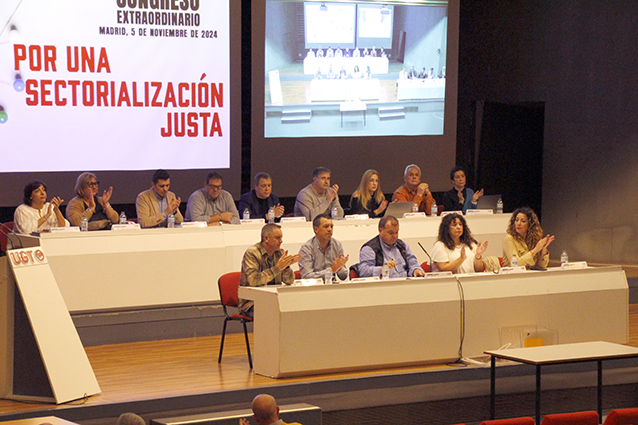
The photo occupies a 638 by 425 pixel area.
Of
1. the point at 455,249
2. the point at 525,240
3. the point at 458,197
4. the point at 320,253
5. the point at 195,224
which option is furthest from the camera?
the point at 458,197

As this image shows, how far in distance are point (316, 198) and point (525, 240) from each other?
218 cm

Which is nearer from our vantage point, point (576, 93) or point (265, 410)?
point (265, 410)

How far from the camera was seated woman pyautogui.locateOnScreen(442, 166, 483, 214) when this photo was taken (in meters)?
8.80

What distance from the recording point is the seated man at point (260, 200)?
315 inches

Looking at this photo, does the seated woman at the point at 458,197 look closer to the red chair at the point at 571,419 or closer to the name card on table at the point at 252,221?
the name card on table at the point at 252,221

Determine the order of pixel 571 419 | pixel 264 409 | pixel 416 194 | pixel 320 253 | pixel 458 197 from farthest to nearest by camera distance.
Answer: pixel 458 197
pixel 416 194
pixel 320 253
pixel 571 419
pixel 264 409

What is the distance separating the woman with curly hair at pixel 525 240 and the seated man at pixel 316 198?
195cm

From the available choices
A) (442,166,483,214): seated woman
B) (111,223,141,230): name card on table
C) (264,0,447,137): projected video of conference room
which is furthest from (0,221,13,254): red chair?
(442,166,483,214): seated woman

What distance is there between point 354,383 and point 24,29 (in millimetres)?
4730

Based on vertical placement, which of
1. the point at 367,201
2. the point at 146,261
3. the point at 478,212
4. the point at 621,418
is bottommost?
the point at 621,418

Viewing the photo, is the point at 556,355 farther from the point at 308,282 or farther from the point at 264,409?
the point at 264,409

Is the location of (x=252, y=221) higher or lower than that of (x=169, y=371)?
higher

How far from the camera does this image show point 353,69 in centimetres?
962

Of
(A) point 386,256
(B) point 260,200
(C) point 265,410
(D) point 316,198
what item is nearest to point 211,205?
(B) point 260,200
